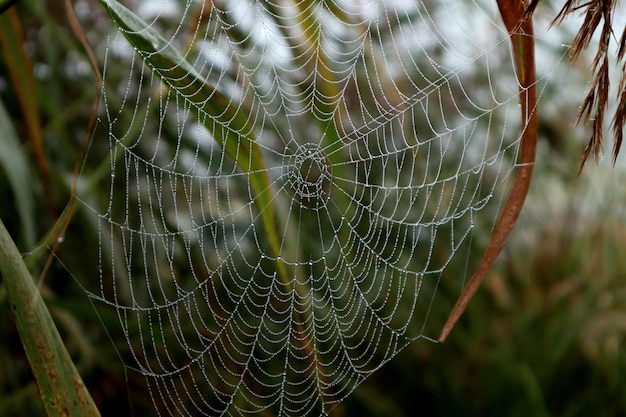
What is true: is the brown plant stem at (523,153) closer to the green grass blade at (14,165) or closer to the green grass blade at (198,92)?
the green grass blade at (198,92)

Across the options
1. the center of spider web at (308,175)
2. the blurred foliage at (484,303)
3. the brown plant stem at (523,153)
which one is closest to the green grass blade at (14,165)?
the blurred foliage at (484,303)

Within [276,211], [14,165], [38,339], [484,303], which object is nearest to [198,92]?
[38,339]

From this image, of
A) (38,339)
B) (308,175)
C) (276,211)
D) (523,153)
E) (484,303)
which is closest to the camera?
(38,339)

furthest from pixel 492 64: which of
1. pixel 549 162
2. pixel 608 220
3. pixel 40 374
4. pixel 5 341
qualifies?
pixel 40 374

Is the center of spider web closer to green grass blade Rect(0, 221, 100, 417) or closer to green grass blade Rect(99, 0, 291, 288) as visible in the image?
green grass blade Rect(99, 0, 291, 288)

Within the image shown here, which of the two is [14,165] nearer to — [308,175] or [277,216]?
[277,216]
